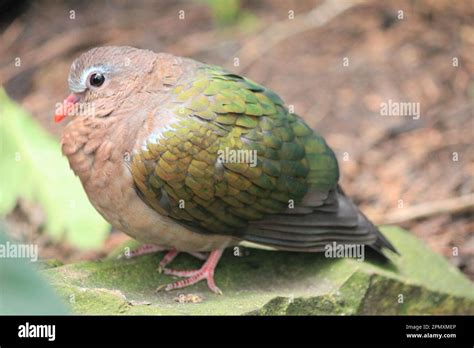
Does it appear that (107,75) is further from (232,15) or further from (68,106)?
(232,15)

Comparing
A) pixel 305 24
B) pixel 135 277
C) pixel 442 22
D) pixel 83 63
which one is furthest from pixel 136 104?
pixel 442 22

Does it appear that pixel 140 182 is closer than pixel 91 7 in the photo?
Yes

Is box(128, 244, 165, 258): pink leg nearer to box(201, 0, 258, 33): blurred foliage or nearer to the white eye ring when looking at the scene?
the white eye ring

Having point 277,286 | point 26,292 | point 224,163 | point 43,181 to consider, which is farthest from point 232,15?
point 26,292

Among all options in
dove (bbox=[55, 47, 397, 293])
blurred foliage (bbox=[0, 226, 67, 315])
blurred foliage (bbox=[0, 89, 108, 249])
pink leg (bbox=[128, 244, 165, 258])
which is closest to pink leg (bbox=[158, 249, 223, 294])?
dove (bbox=[55, 47, 397, 293])

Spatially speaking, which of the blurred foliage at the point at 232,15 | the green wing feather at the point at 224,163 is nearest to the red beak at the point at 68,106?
the green wing feather at the point at 224,163

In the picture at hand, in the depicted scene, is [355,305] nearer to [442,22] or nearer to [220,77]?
[220,77]
